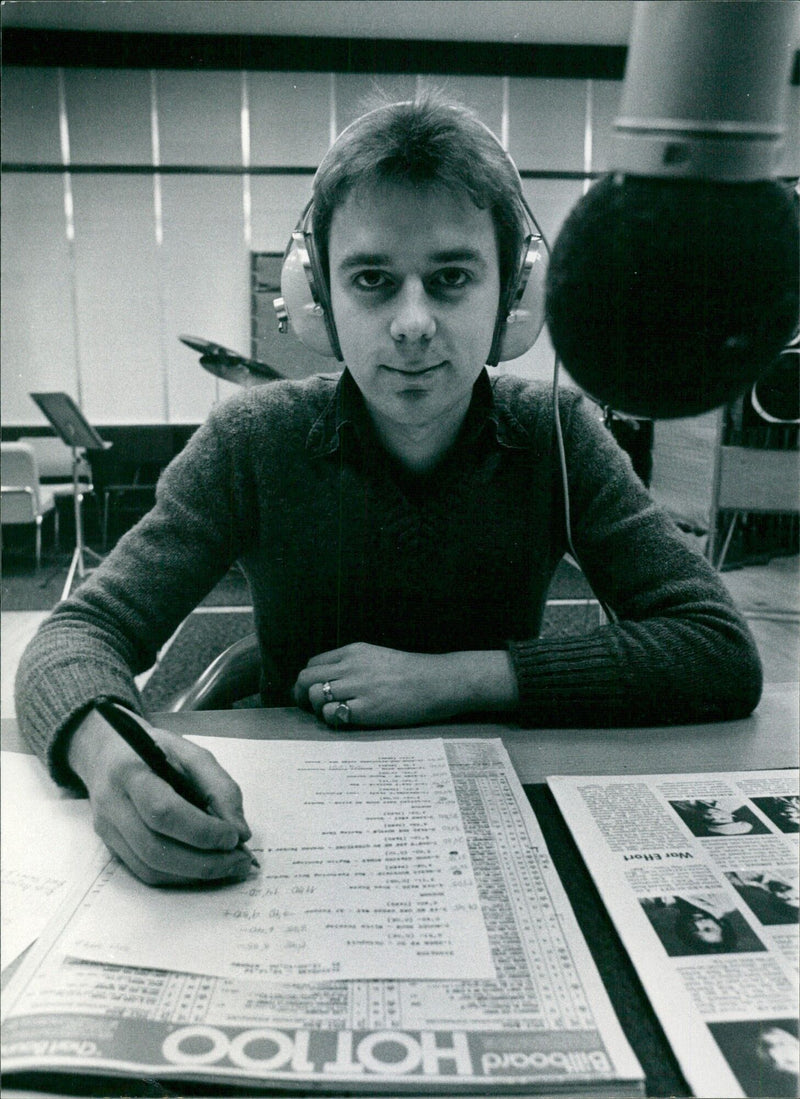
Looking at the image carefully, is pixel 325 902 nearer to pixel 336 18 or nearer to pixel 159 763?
pixel 159 763

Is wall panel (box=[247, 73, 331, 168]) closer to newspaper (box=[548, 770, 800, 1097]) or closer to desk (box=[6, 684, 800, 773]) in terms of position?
desk (box=[6, 684, 800, 773])

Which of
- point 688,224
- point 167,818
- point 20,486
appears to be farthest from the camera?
point 20,486

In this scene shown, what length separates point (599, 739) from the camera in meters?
0.68

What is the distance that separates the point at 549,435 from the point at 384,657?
36 cm

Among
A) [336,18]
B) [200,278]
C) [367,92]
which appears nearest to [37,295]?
[200,278]

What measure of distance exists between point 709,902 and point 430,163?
1.76ft

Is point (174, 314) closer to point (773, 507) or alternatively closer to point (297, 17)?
point (773, 507)

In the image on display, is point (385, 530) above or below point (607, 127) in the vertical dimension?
below

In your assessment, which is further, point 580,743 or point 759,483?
point 759,483

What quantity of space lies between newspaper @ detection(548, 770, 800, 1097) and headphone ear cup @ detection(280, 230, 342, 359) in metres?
0.45

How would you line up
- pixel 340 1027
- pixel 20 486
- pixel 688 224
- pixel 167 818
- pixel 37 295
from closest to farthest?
pixel 688 224 < pixel 340 1027 < pixel 167 818 < pixel 20 486 < pixel 37 295

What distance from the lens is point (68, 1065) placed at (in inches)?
12.8

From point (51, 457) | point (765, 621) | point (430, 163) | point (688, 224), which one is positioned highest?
point (430, 163)

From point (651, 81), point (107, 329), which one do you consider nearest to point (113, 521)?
point (107, 329)
